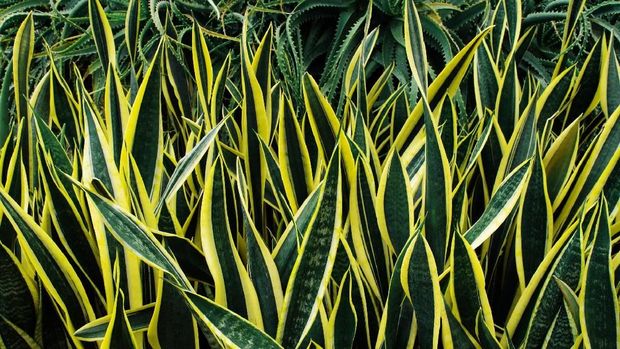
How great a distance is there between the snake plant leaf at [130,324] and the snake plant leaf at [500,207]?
313 mm

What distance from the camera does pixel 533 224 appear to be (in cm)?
71

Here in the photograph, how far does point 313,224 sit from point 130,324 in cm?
19

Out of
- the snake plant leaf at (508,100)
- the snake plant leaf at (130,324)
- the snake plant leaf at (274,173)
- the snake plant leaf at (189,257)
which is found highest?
the snake plant leaf at (508,100)

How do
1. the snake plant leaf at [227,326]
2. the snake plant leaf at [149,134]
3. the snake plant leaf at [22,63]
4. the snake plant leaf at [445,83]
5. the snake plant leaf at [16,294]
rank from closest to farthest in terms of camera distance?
the snake plant leaf at [227,326] → the snake plant leaf at [16,294] → the snake plant leaf at [149,134] → the snake plant leaf at [445,83] → the snake plant leaf at [22,63]

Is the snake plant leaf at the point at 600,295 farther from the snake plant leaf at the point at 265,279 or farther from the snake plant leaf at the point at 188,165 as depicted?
the snake plant leaf at the point at 188,165

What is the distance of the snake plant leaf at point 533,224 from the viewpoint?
70 centimetres

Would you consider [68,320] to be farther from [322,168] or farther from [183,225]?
[322,168]

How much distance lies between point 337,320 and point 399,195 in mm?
173

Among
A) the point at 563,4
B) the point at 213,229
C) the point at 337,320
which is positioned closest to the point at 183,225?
the point at 213,229

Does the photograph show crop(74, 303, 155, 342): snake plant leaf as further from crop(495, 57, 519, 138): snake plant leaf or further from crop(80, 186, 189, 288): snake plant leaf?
crop(495, 57, 519, 138): snake plant leaf

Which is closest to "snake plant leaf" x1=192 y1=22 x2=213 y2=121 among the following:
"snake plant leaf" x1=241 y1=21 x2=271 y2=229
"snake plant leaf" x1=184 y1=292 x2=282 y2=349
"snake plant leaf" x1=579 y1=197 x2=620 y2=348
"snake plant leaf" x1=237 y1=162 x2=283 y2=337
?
"snake plant leaf" x1=241 y1=21 x2=271 y2=229

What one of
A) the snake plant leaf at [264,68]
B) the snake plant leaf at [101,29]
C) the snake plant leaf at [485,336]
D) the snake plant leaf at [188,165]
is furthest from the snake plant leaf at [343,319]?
the snake plant leaf at [101,29]

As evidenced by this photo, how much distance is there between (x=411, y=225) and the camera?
67 centimetres

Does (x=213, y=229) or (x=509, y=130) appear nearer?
(x=213, y=229)
